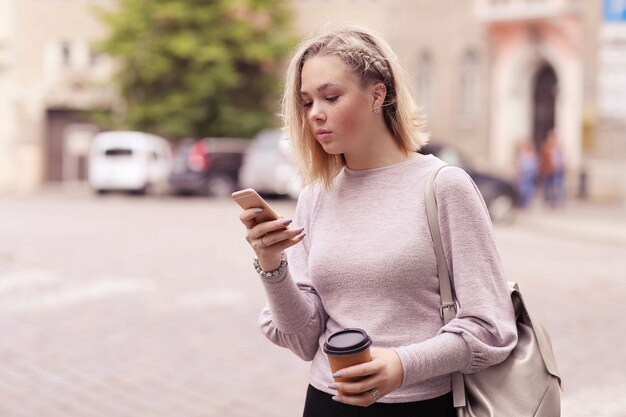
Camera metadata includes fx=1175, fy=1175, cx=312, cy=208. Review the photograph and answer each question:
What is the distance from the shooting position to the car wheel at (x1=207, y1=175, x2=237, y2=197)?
31.7 metres

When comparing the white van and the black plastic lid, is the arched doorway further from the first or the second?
the black plastic lid

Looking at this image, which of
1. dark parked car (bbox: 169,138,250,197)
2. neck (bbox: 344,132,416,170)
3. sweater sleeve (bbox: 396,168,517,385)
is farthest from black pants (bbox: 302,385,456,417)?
dark parked car (bbox: 169,138,250,197)

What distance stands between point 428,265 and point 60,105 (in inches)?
1596

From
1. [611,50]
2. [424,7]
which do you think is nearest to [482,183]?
[611,50]

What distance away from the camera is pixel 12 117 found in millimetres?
41344

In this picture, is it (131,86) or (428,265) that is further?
(131,86)

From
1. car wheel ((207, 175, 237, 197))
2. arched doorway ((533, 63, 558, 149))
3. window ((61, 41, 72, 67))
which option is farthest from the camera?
window ((61, 41, 72, 67))

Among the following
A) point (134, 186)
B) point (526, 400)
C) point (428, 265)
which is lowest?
point (134, 186)

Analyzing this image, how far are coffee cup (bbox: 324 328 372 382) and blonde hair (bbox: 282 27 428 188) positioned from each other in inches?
22.2

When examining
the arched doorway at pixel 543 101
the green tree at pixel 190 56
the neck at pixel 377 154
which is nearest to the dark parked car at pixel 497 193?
the arched doorway at pixel 543 101

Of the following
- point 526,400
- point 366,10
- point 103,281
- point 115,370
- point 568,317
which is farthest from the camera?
point 366,10

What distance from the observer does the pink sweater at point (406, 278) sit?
8.54 ft

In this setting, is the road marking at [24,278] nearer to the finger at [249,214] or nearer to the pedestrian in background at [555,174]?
the finger at [249,214]

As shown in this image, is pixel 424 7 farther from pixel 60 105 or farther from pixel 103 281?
pixel 103 281
